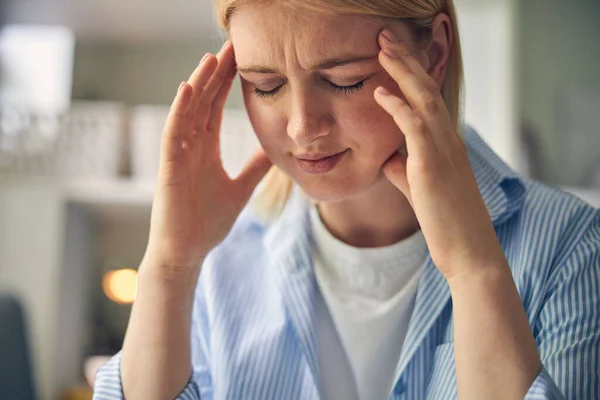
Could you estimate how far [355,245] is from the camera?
0.92m

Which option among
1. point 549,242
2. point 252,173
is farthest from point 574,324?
point 252,173

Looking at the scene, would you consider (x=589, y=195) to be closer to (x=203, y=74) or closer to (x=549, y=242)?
(x=549, y=242)

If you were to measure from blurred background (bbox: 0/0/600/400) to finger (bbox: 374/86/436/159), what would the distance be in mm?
1312

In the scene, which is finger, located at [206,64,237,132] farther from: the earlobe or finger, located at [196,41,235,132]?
the earlobe

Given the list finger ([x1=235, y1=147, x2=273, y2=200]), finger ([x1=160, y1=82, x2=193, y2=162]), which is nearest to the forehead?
finger ([x1=160, y1=82, x2=193, y2=162])

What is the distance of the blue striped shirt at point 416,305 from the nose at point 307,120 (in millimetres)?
223

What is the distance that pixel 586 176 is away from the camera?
7.41 ft

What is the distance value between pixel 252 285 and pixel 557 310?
392 mm

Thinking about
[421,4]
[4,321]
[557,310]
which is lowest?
[4,321]

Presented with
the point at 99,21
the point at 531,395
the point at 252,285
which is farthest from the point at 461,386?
the point at 99,21

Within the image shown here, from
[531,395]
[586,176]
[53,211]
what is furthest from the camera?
[586,176]

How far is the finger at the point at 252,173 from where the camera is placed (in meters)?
0.93

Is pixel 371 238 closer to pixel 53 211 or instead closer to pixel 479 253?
pixel 479 253

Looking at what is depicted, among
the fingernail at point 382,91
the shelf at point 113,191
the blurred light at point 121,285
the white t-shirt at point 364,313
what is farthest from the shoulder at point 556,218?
the blurred light at point 121,285
